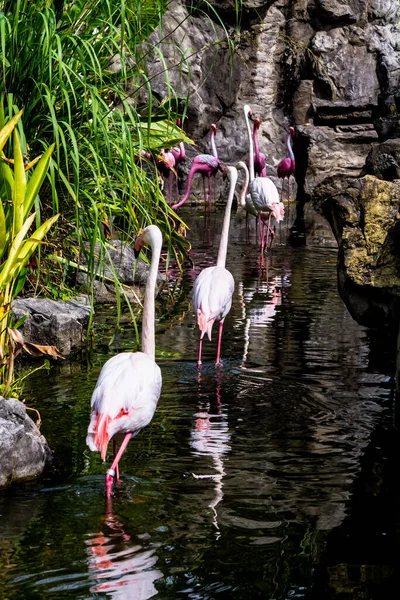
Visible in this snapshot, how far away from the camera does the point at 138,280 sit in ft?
24.2

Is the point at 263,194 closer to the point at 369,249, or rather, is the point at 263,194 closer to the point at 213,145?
the point at 369,249

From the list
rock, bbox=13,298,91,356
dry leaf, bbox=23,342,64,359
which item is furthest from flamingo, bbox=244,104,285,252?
dry leaf, bbox=23,342,64,359

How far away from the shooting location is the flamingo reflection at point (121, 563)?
102 inches

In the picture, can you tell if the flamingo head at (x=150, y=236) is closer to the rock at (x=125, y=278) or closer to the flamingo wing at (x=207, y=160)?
the rock at (x=125, y=278)

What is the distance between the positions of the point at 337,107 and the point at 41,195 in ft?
43.3

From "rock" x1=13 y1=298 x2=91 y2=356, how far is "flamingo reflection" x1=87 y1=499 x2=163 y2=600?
2.29m

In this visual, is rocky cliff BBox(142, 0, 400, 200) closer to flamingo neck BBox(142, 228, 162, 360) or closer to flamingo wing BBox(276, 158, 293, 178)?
flamingo wing BBox(276, 158, 293, 178)

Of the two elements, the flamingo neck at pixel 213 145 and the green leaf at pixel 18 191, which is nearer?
the green leaf at pixel 18 191

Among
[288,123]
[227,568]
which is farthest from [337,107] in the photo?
[227,568]

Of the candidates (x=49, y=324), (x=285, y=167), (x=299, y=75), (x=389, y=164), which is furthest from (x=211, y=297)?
(x=299, y=75)

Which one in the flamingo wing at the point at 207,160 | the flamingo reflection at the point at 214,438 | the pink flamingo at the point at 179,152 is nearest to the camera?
Answer: the flamingo reflection at the point at 214,438

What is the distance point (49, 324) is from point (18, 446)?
6.39ft

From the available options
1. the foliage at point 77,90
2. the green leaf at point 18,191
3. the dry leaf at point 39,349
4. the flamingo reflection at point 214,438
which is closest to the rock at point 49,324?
the foliage at point 77,90

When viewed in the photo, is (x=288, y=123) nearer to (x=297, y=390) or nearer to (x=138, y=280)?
(x=138, y=280)
